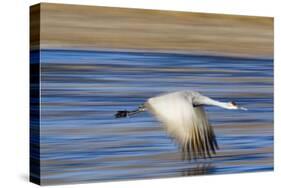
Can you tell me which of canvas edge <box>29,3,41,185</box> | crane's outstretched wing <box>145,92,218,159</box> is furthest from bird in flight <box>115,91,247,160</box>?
canvas edge <box>29,3,41,185</box>

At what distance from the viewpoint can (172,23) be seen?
7449 mm

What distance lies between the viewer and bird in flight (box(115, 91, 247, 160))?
7.42 meters

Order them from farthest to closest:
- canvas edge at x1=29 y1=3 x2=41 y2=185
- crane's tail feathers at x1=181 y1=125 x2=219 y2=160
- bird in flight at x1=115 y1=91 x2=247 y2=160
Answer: crane's tail feathers at x1=181 y1=125 x2=219 y2=160 < bird in flight at x1=115 y1=91 x2=247 y2=160 < canvas edge at x1=29 y1=3 x2=41 y2=185

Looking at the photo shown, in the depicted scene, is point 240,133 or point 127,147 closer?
point 127,147

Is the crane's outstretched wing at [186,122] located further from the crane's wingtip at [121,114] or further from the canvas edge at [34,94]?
the canvas edge at [34,94]

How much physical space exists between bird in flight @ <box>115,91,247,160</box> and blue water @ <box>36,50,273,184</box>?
54 millimetres

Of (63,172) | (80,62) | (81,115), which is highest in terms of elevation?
A: (80,62)

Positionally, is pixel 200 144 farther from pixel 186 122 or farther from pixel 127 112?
pixel 127 112

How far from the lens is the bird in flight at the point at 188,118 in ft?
24.3

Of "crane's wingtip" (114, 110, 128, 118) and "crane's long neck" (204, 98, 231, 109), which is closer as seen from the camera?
"crane's wingtip" (114, 110, 128, 118)

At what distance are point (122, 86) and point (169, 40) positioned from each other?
0.62 m

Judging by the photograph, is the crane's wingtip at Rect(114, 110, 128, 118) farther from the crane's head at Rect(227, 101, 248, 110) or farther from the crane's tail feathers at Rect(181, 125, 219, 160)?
the crane's head at Rect(227, 101, 248, 110)

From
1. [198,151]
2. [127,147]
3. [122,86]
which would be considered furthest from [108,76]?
[198,151]

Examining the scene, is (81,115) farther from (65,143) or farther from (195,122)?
(195,122)
